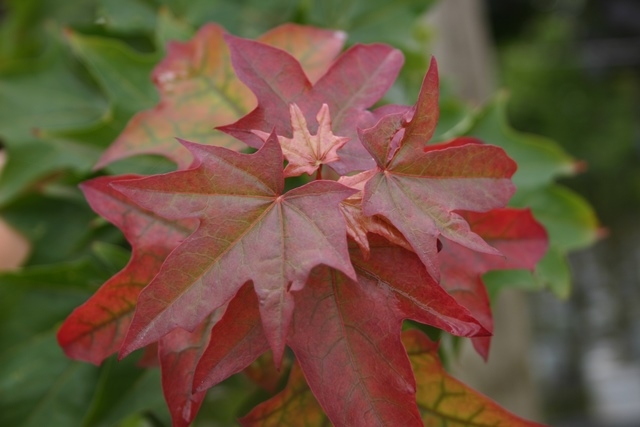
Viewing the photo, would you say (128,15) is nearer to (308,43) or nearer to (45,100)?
(45,100)

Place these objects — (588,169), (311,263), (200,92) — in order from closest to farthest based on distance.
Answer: (311,263) < (200,92) < (588,169)

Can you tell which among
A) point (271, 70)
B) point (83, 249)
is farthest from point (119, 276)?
point (83, 249)

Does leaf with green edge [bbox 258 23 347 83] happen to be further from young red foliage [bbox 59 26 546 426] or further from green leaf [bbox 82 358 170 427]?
green leaf [bbox 82 358 170 427]

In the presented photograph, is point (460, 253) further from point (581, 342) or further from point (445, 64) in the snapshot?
point (581, 342)

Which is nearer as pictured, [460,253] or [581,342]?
[460,253]

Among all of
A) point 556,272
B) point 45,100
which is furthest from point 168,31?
point 556,272
